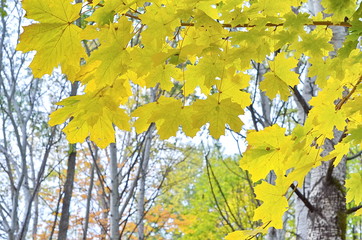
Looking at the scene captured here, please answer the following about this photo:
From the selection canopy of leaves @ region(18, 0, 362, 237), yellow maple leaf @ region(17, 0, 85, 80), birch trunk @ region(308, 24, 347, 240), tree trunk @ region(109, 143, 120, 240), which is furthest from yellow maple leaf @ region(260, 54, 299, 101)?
tree trunk @ region(109, 143, 120, 240)

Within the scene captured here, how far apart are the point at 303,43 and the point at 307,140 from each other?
0.31 meters

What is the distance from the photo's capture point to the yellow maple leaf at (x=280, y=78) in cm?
112

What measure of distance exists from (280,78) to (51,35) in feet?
2.27

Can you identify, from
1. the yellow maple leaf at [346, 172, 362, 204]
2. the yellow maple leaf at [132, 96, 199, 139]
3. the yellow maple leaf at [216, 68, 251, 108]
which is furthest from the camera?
the yellow maple leaf at [346, 172, 362, 204]

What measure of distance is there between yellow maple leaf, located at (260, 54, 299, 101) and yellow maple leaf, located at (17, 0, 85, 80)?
0.57 metres

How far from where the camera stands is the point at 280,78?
1.14 m

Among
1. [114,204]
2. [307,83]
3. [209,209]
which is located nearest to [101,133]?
[114,204]

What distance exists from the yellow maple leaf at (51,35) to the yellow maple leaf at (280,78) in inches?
22.6

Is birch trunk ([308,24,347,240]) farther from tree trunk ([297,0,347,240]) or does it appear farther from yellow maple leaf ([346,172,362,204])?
yellow maple leaf ([346,172,362,204])

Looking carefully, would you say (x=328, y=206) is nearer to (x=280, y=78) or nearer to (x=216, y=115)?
(x=280, y=78)

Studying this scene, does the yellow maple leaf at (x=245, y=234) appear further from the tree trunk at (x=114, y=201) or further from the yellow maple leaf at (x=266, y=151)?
the tree trunk at (x=114, y=201)

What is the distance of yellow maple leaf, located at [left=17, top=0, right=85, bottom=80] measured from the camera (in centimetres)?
82

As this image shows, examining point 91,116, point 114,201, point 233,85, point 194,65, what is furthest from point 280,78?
point 114,201

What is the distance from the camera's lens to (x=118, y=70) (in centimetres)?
88
